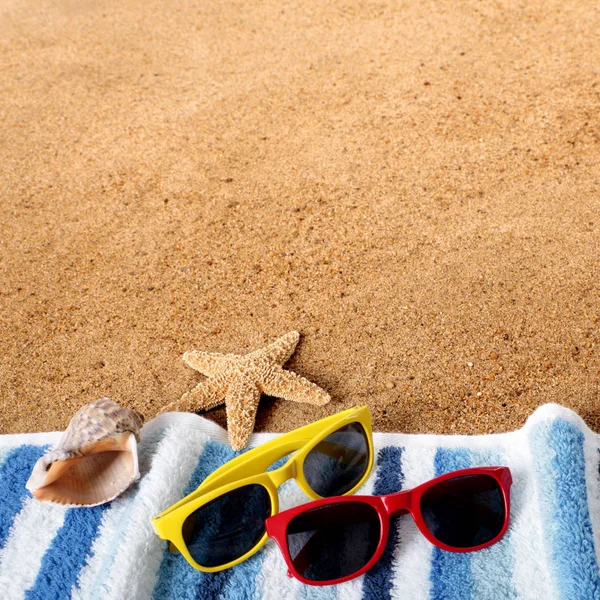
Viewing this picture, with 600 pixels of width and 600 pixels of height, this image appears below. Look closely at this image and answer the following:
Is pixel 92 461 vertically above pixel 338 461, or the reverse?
pixel 92 461

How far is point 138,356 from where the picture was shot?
2.16m

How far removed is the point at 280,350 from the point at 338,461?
52 cm

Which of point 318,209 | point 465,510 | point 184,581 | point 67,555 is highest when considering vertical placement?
point 67,555

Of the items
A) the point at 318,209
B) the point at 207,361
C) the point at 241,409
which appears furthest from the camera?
the point at 318,209

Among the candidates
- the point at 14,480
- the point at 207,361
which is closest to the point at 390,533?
the point at 207,361

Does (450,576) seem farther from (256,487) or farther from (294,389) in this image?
(294,389)

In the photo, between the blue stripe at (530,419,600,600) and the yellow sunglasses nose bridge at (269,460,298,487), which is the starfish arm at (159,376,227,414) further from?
the blue stripe at (530,419,600,600)

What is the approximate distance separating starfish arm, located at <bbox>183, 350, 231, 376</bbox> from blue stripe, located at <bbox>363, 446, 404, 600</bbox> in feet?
1.82

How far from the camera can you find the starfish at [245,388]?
184 centimetres

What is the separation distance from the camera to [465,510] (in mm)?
1468

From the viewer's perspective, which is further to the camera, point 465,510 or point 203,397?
point 203,397

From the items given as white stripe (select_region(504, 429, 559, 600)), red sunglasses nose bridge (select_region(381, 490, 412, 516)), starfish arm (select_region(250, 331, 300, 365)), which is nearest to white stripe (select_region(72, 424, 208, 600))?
starfish arm (select_region(250, 331, 300, 365))

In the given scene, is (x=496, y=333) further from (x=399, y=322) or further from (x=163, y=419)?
(x=163, y=419)

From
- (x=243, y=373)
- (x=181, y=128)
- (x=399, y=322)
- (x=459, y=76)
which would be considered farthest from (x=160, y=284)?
(x=459, y=76)
